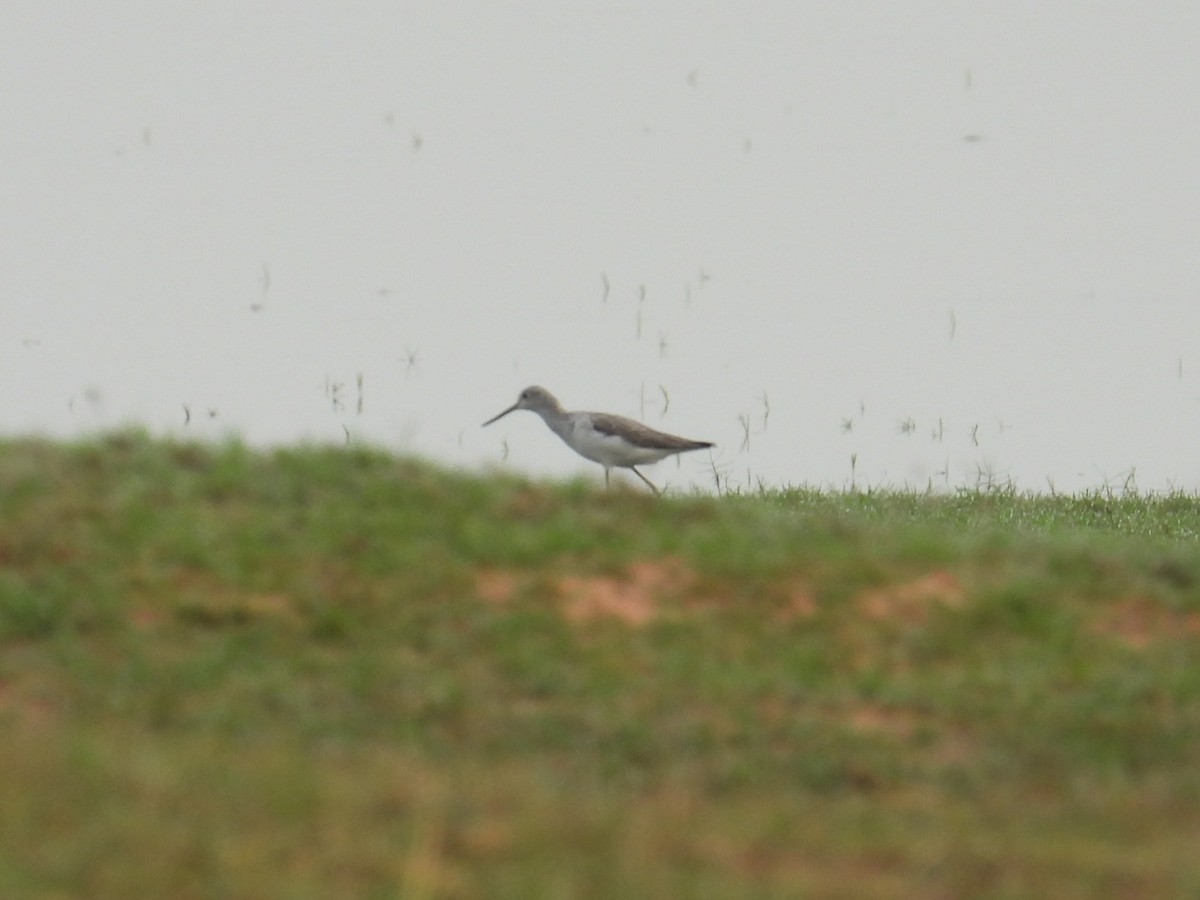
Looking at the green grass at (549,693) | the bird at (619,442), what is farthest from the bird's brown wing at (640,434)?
the green grass at (549,693)

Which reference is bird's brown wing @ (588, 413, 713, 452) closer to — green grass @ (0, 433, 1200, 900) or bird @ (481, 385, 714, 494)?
bird @ (481, 385, 714, 494)

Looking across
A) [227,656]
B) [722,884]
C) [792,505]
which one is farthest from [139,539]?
[792,505]

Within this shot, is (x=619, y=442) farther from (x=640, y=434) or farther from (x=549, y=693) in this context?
(x=549, y=693)

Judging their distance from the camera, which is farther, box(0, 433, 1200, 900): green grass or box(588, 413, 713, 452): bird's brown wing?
box(588, 413, 713, 452): bird's brown wing

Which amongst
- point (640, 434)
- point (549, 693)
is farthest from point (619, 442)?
point (549, 693)

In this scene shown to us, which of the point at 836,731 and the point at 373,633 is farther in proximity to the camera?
the point at 373,633

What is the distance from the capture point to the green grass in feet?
23.9

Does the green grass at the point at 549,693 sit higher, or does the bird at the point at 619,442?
the bird at the point at 619,442

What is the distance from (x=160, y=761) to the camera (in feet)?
26.2

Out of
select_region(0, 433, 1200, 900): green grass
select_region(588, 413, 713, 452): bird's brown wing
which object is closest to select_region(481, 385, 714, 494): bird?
select_region(588, 413, 713, 452): bird's brown wing

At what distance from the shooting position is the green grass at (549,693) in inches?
287

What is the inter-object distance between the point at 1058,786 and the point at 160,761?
11.8ft

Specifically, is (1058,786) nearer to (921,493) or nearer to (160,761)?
(160,761)

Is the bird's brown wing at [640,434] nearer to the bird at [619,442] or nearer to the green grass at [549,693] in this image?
the bird at [619,442]
